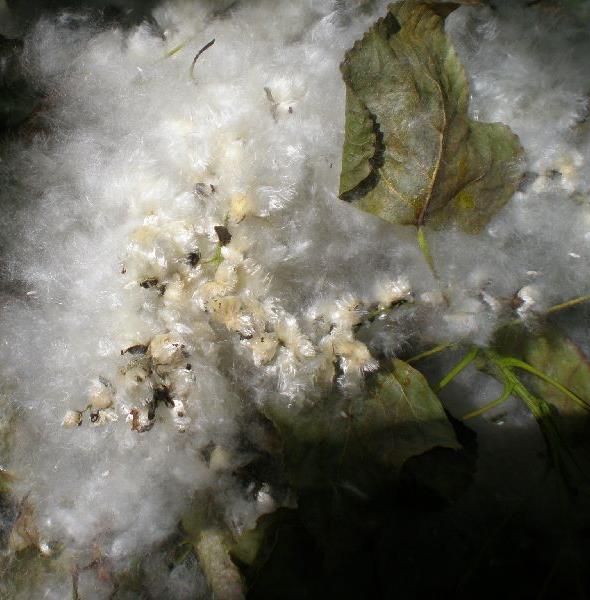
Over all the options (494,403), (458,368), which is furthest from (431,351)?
(494,403)

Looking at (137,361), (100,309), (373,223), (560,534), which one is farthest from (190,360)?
(560,534)

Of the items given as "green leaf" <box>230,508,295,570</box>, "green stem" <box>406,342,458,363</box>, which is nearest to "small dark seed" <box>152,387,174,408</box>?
"green leaf" <box>230,508,295,570</box>

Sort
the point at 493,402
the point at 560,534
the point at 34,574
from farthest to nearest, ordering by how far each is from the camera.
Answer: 1. the point at 34,574
2. the point at 493,402
3. the point at 560,534

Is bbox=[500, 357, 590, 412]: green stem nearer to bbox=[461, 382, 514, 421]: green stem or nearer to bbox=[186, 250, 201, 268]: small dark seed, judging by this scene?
bbox=[461, 382, 514, 421]: green stem

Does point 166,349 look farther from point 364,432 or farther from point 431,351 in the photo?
point 431,351

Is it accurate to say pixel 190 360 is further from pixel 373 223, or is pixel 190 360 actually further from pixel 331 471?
pixel 373 223

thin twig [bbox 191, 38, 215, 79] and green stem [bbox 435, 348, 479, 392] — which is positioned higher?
thin twig [bbox 191, 38, 215, 79]
